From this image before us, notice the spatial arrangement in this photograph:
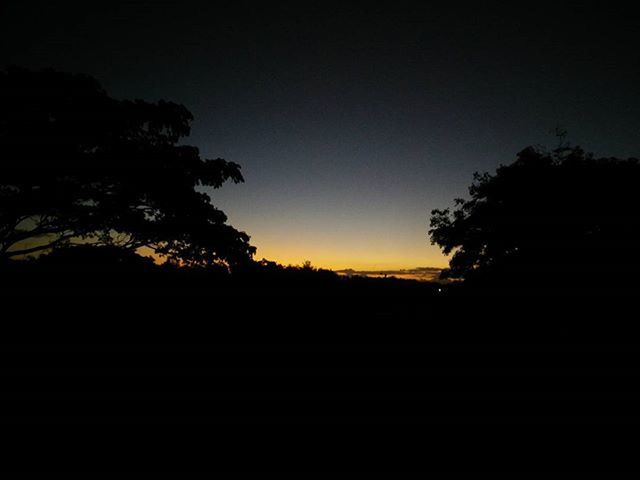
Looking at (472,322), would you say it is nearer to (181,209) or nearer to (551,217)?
(181,209)

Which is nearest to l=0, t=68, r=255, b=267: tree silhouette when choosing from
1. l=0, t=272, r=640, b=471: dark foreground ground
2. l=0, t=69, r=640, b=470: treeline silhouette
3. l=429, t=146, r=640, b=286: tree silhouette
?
l=0, t=69, r=640, b=470: treeline silhouette

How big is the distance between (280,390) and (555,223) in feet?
64.7

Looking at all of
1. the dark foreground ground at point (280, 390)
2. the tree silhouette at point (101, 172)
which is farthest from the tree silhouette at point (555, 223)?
the tree silhouette at point (101, 172)

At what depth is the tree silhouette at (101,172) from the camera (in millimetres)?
8656

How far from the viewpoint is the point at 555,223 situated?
60.8 feet

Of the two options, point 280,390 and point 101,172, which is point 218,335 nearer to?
point 280,390

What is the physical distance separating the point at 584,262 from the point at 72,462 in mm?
19395

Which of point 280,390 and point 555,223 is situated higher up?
point 555,223

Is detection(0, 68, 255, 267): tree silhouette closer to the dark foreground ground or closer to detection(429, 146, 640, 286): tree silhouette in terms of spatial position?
the dark foreground ground

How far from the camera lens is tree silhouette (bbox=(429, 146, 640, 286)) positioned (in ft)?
51.0

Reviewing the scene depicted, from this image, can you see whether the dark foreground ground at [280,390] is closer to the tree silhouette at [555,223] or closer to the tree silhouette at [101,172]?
the tree silhouette at [101,172]

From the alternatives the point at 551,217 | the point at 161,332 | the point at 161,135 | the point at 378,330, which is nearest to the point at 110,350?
the point at 161,332

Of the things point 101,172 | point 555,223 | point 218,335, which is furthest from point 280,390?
point 555,223

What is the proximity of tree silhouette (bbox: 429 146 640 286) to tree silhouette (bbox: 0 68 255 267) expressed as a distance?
13.8 m
